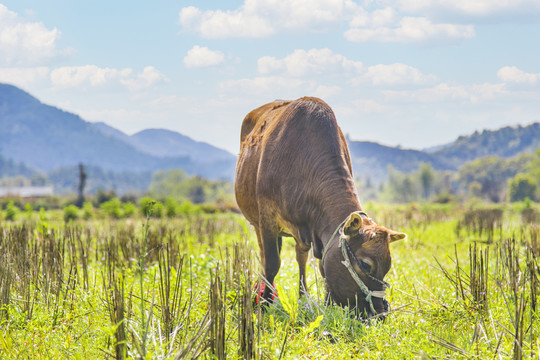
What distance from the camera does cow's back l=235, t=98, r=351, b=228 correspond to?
5312mm

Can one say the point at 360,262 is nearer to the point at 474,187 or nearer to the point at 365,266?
the point at 365,266

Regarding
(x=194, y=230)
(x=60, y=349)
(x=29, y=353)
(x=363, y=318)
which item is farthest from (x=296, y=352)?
(x=194, y=230)

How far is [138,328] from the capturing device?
3684mm

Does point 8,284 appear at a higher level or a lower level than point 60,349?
higher

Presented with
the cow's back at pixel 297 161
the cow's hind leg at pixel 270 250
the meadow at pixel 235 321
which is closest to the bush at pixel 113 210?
the meadow at pixel 235 321

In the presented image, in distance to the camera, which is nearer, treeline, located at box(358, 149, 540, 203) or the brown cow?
the brown cow

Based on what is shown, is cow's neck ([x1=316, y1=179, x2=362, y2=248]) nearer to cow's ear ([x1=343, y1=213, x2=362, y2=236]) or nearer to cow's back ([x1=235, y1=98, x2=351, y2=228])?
cow's back ([x1=235, y1=98, x2=351, y2=228])

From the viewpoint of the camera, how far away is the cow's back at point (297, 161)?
5.31 meters

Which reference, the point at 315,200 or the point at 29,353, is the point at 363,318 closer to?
the point at 315,200

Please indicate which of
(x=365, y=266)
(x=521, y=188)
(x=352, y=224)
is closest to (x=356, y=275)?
Answer: (x=365, y=266)

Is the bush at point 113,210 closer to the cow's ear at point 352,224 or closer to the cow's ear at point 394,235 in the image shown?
the cow's ear at point 352,224

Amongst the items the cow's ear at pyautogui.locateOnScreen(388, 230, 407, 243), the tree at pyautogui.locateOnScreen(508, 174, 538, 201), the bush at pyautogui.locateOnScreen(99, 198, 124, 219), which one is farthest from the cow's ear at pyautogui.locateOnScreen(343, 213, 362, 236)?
the tree at pyautogui.locateOnScreen(508, 174, 538, 201)

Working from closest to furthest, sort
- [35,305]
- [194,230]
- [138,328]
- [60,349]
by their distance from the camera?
1. [138,328]
2. [60,349]
3. [35,305]
4. [194,230]

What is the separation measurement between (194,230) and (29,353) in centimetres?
1010
